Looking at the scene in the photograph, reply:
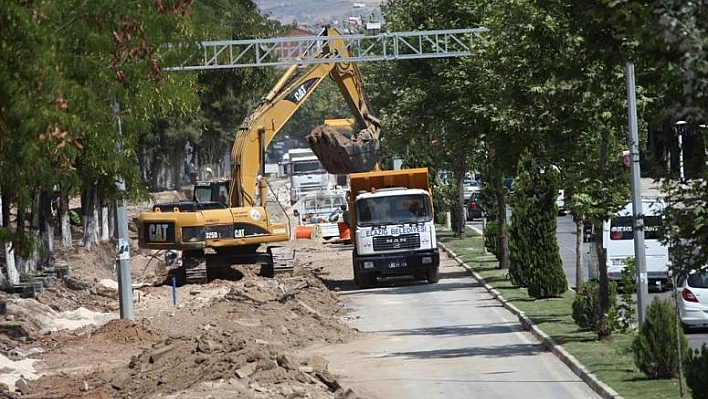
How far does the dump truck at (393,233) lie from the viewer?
3966 cm

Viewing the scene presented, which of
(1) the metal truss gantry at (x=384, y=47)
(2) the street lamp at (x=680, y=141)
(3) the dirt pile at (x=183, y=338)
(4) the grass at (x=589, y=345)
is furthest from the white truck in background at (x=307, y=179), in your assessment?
(2) the street lamp at (x=680, y=141)

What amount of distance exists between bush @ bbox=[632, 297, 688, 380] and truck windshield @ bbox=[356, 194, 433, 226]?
20.8 meters

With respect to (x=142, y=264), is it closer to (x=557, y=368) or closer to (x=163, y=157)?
(x=163, y=157)

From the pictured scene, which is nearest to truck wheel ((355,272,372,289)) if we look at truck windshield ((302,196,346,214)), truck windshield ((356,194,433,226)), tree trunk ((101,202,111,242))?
truck windshield ((356,194,433,226))

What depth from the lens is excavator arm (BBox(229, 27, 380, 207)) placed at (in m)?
A: 41.7

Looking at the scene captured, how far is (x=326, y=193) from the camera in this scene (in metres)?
78.7

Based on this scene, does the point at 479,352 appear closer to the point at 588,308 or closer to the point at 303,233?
the point at 588,308

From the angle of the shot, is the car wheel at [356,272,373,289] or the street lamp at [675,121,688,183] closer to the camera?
the street lamp at [675,121,688,183]

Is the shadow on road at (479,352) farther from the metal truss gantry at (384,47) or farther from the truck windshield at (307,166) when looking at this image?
the truck windshield at (307,166)

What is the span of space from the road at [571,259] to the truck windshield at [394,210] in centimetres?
458

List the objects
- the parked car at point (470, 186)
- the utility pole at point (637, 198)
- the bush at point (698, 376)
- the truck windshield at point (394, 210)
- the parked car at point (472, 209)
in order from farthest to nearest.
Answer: the parked car at point (470, 186), the parked car at point (472, 209), the truck windshield at point (394, 210), the utility pole at point (637, 198), the bush at point (698, 376)

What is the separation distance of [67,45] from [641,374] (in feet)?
31.7

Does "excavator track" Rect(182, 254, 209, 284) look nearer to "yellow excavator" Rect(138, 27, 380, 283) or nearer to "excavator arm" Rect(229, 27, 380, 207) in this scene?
"yellow excavator" Rect(138, 27, 380, 283)

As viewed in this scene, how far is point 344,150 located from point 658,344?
81.7 ft
